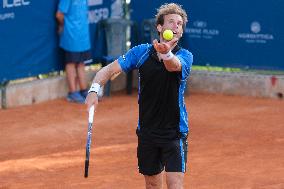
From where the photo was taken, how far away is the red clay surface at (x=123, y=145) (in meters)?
9.41

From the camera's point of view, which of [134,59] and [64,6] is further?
[64,6]

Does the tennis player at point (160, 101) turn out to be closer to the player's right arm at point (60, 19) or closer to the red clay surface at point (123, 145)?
the red clay surface at point (123, 145)

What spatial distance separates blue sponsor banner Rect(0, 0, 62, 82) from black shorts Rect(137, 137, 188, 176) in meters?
6.62

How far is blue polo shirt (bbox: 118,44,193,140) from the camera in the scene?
6.83 metres

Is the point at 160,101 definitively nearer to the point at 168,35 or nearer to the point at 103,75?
the point at 103,75

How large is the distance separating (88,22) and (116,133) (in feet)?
11.1

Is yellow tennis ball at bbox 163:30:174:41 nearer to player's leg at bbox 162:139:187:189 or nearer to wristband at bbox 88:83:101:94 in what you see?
wristband at bbox 88:83:101:94

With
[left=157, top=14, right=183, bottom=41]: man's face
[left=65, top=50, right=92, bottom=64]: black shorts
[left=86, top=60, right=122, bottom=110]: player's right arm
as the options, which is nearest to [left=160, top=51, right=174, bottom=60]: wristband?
[left=157, top=14, right=183, bottom=41]: man's face

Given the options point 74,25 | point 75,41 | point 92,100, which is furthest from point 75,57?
point 92,100

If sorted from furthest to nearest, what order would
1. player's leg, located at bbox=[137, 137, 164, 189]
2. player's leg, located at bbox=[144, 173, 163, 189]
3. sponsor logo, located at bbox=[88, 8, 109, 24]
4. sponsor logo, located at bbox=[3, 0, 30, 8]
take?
sponsor logo, located at bbox=[88, 8, 109, 24] → sponsor logo, located at bbox=[3, 0, 30, 8] → player's leg, located at bbox=[144, 173, 163, 189] → player's leg, located at bbox=[137, 137, 164, 189]

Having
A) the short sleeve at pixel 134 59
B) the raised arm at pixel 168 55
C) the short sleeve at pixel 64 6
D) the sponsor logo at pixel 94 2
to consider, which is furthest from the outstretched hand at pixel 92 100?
the sponsor logo at pixel 94 2

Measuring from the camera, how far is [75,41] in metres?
14.2

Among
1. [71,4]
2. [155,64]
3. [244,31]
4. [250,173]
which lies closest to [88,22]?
[71,4]

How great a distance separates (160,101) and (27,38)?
7.25 meters
